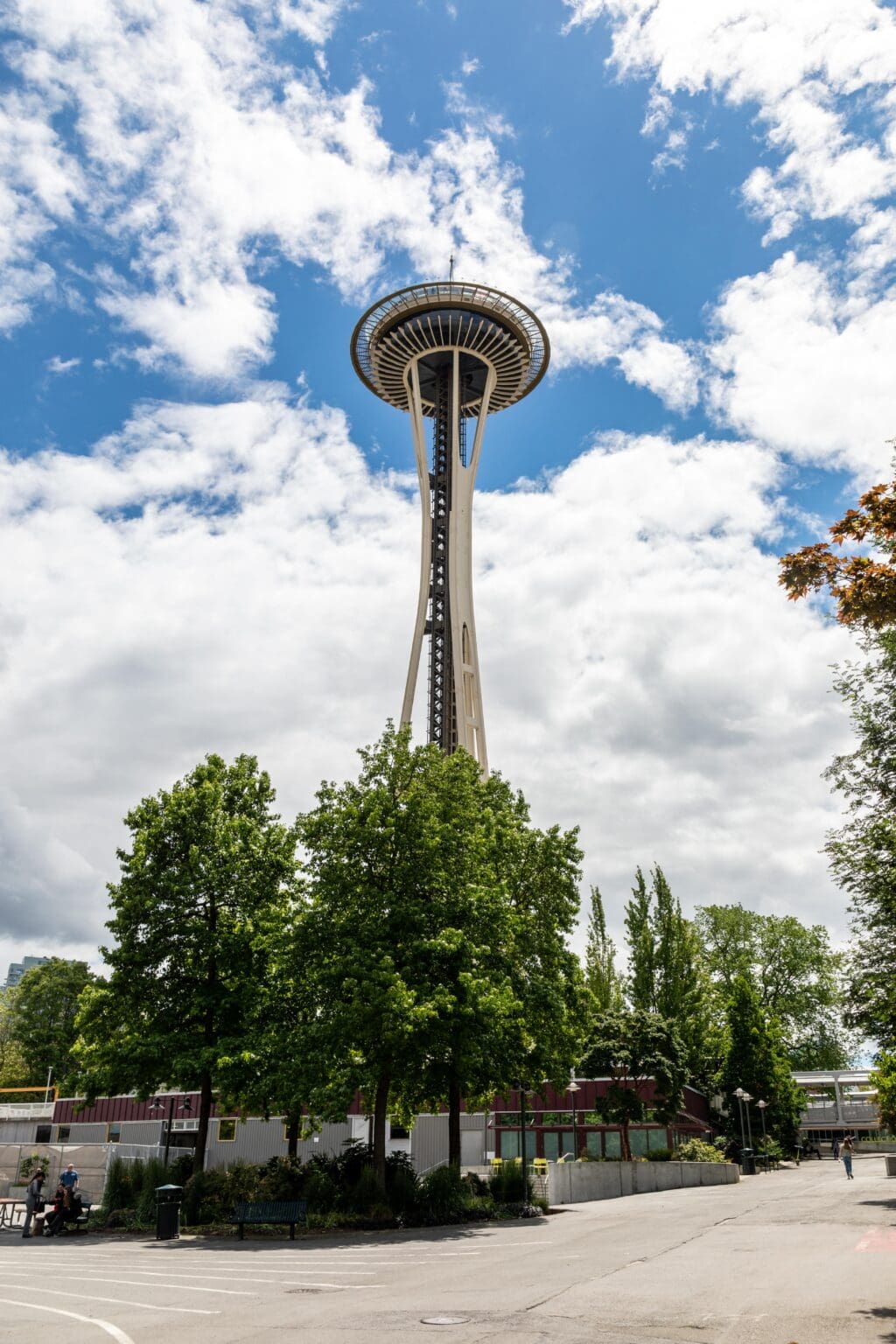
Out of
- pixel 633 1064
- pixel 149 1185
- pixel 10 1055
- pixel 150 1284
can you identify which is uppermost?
pixel 10 1055

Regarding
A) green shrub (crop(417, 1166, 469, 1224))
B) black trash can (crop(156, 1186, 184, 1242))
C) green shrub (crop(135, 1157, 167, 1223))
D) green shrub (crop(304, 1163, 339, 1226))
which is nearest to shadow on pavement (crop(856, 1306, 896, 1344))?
green shrub (crop(417, 1166, 469, 1224))

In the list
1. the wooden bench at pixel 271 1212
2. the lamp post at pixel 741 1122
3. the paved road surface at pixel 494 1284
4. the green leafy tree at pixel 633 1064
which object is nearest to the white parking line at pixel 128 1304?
the paved road surface at pixel 494 1284

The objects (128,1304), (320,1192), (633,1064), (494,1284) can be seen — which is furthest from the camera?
(633,1064)

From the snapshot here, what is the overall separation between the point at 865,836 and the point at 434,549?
161ft

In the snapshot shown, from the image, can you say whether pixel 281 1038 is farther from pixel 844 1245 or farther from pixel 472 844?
pixel 844 1245

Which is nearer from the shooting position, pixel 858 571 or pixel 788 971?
pixel 858 571

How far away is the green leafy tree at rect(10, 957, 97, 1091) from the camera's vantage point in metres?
76.8

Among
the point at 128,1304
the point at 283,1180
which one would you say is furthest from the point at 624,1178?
the point at 128,1304

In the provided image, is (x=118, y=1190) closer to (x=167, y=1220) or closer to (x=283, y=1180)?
(x=283, y=1180)

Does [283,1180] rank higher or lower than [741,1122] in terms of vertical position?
lower

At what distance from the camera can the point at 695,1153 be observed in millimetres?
42469

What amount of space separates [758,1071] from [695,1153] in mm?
15128

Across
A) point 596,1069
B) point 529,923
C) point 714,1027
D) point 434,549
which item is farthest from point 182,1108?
point 434,549

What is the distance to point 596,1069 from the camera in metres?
41.3
